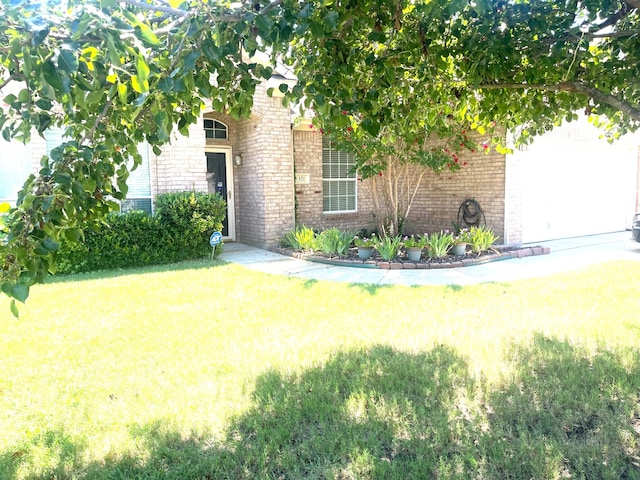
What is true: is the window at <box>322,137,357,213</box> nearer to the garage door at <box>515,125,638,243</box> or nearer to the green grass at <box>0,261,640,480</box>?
the garage door at <box>515,125,638,243</box>

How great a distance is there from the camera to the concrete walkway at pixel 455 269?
7.39m

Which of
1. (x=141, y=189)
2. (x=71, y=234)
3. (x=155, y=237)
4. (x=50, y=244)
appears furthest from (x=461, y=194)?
(x=50, y=244)

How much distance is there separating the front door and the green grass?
589 centimetres

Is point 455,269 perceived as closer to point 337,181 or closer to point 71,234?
point 337,181

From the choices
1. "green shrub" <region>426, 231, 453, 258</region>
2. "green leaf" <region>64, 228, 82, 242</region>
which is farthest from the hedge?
"green leaf" <region>64, 228, 82, 242</region>

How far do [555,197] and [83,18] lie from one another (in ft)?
40.7

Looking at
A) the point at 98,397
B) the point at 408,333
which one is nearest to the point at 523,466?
the point at 408,333

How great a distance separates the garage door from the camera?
1112cm

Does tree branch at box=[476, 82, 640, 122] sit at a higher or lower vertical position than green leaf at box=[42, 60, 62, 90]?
higher

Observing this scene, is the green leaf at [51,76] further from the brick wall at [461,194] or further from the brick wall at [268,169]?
the brick wall at [461,194]

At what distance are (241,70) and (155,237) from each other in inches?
261

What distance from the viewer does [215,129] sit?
11430 millimetres

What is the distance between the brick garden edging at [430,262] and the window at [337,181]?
2770 mm

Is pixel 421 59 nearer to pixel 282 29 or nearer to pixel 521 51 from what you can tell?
pixel 521 51
